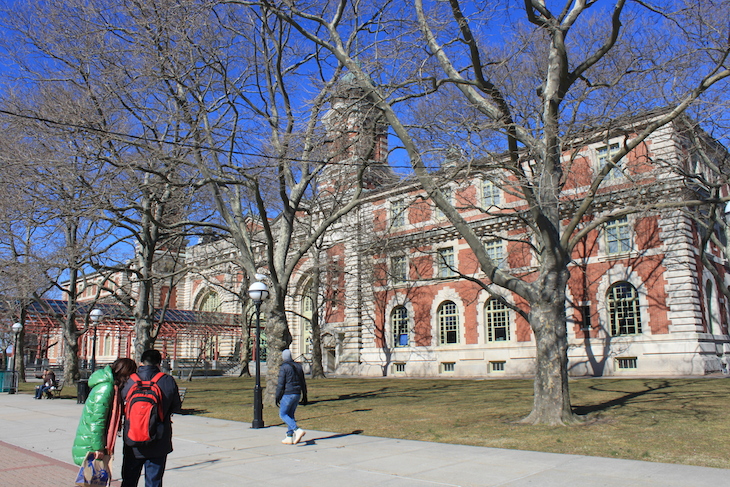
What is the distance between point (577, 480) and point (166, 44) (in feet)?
46.4

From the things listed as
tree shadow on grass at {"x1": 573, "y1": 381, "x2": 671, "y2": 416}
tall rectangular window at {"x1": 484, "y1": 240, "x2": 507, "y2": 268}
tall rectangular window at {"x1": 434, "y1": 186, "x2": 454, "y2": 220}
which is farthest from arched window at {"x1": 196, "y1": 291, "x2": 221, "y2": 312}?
tree shadow on grass at {"x1": 573, "y1": 381, "x2": 671, "y2": 416}

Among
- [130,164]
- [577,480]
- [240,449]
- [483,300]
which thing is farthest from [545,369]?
[483,300]

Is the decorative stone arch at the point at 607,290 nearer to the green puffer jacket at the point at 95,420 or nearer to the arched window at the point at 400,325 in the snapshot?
the arched window at the point at 400,325

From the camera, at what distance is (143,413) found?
5348 mm

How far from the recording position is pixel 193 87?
1719 centimetres

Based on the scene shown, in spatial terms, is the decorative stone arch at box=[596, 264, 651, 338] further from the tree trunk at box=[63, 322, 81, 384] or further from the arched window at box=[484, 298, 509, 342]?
the tree trunk at box=[63, 322, 81, 384]

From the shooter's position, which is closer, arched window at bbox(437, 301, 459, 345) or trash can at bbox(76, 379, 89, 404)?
trash can at bbox(76, 379, 89, 404)

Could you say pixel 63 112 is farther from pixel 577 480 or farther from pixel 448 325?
pixel 448 325

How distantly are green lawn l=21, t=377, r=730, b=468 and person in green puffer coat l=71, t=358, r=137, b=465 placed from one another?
640 centimetres

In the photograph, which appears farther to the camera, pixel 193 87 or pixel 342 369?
pixel 342 369

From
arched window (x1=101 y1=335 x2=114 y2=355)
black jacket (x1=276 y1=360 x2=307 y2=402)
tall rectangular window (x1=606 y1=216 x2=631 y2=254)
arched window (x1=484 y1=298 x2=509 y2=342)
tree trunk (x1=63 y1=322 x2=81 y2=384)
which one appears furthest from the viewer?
arched window (x1=101 y1=335 x2=114 y2=355)

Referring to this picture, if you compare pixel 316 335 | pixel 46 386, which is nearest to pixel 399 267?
pixel 316 335

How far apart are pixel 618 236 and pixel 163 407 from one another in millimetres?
27825

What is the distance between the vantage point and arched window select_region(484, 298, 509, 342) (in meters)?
32.9
